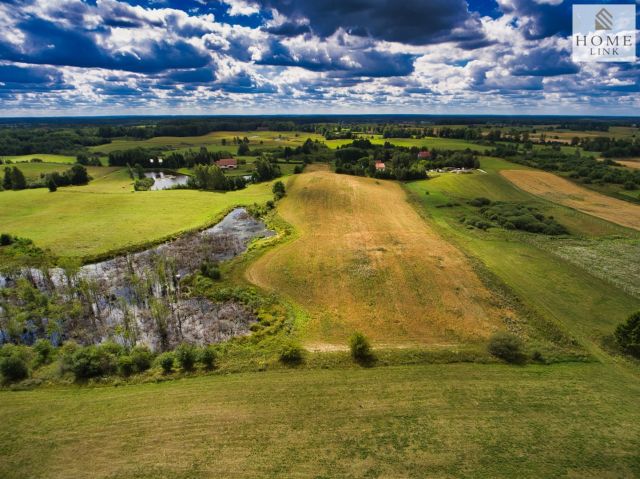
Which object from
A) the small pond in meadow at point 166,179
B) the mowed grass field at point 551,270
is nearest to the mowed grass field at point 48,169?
Answer: the small pond in meadow at point 166,179

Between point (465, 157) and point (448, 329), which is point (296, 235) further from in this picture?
point (465, 157)

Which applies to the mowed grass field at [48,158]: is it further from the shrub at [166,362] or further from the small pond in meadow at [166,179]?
the shrub at [166,362]

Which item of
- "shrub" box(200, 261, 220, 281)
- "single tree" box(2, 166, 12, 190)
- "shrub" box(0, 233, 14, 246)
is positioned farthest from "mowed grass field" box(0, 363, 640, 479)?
"single tree" box(2, 166, 12, 190)

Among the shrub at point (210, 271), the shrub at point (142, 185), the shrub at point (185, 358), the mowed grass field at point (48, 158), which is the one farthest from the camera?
the mowed grass field at point (48, 158)

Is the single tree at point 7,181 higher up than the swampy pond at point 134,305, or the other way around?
the single tree at point 7,181

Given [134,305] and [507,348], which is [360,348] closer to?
[507,348]
